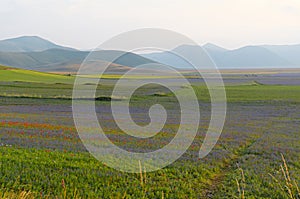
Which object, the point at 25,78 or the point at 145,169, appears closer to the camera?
the point at 145,169

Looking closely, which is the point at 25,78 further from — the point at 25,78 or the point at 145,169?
the point at 145,169

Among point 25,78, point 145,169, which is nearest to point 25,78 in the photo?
point 25,78

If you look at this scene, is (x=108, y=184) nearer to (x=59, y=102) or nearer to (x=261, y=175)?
(x=261, y=175)

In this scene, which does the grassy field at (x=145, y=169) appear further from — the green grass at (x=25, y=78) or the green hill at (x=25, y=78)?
the green hill at (x=25, y=78)

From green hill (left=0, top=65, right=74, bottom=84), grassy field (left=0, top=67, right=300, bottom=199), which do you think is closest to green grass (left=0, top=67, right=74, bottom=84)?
green hill (left=0, top=65, right=74, bottom=84)

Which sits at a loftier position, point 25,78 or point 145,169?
point 25,78

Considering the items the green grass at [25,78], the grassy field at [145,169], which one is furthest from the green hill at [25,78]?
the grassy field at [145,169]

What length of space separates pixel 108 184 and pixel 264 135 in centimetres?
1725

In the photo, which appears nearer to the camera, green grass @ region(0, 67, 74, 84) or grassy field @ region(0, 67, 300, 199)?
grassy field @ region(0, 67, 300, 199)

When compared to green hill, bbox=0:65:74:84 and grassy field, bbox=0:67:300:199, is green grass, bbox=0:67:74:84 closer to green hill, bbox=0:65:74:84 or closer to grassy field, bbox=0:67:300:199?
green hill, bbox=0:65:74:84

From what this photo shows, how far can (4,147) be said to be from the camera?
18188mm

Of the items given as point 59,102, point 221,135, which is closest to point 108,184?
point 221,135

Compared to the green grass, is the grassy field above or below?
below

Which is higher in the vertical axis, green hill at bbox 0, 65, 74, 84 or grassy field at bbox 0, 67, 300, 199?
green hill at bbox 0, 65, 74, 84
